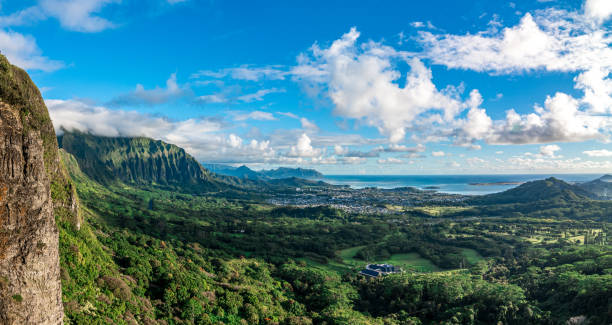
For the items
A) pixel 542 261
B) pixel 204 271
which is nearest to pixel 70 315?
pixel 204 271

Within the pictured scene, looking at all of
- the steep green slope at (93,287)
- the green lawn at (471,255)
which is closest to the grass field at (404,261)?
the green lawn at (471,255)

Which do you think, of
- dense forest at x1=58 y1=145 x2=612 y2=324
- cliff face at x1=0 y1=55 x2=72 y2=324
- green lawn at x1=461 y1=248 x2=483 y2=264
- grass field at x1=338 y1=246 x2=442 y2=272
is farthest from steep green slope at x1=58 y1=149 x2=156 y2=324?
green lawn at x1=461 y1=248 x2=483 y2=264

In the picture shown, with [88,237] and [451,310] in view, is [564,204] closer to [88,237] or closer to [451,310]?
[451,310]

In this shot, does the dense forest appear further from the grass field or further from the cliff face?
the cliff face

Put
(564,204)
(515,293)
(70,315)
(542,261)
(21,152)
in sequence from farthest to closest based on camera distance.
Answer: (564,204)
(542,261)
(515,293)
(70,315)
(21,152)

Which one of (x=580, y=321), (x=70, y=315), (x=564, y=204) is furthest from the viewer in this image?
(x=564, y=204)

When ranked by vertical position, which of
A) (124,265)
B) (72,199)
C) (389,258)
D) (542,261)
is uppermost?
(72,199)

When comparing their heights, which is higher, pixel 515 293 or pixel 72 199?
pixel 72 199

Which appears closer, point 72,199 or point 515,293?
point 72,199

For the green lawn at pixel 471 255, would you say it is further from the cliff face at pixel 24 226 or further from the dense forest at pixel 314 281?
the cliff face at pixel 24 226
